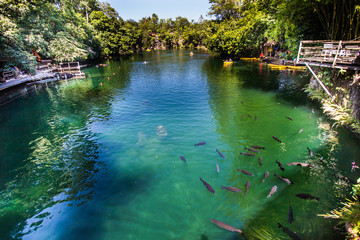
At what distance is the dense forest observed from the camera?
16000 millimetres

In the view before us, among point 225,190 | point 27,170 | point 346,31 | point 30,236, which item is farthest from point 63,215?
point 346,31

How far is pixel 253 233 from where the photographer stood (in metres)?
6.74

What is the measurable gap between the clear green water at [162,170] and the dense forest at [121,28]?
7.53 m

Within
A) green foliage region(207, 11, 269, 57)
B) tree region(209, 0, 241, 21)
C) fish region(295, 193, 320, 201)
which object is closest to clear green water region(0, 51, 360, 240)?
fish region(295, 193, 320, 201)

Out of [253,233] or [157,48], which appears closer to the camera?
[253,233]

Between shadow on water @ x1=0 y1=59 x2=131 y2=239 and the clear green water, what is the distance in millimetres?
62

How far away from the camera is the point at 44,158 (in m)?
11.7

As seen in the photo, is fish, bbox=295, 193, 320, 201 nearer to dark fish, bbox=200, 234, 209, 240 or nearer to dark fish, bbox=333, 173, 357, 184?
dark fish, bbox=333, 173, 357, 184

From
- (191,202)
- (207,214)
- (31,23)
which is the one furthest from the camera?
(31,23)

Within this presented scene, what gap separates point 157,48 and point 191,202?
405 ft

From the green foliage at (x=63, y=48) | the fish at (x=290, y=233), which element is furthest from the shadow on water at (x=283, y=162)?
the green foliage at (x=63, y=48)

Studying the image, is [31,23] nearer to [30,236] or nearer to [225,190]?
[30,236]

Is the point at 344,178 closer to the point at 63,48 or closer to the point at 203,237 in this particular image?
the point at 203,237

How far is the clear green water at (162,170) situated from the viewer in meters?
7.34
